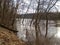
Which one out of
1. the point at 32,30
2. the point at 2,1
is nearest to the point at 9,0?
the point at 2,1

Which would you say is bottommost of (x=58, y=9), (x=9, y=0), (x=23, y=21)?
(x=23, y=21)

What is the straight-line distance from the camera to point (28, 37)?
4309 millimetres

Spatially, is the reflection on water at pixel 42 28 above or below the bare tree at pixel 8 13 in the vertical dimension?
below

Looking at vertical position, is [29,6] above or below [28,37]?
above

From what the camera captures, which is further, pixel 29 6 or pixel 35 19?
pixel 29 6

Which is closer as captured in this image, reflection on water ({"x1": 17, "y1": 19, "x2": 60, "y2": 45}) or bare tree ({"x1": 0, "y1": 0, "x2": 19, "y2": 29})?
bare tree ({"x1": 0, "y1": 0, "x2": 19, "y2": 29})

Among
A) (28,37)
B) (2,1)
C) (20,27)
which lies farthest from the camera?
(20,27)

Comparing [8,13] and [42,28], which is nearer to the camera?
[8,13]

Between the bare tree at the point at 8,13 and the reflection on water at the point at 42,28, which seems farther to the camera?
the reflection on water at the point at 42,28

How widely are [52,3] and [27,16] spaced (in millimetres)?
855

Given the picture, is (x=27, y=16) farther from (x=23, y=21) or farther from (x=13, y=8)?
(x=13, y=8)

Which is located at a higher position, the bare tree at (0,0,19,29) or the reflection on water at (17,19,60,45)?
the bare tree at (0,0,19,29)

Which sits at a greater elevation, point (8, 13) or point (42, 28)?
point (8, 13)

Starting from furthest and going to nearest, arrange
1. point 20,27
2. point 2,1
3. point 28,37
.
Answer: point 20,27 < point 28,37 < point 2,1
